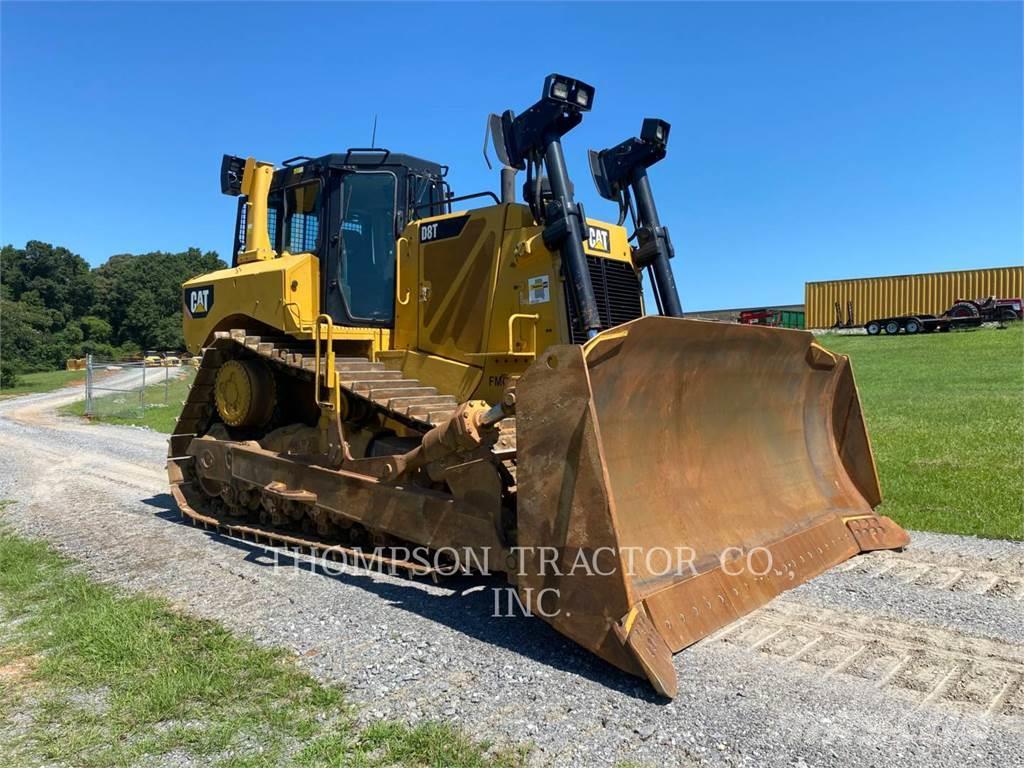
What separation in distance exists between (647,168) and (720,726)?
460 cm

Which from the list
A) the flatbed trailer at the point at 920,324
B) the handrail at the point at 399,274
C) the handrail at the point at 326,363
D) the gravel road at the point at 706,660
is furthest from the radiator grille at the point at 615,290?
the flatbed trailer at the point at 920,324

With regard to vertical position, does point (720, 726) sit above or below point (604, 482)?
below

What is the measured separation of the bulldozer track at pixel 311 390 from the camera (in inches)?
214

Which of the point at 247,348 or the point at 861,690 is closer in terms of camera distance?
the point at 861,690

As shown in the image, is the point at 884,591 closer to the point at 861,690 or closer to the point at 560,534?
the point at 861,690

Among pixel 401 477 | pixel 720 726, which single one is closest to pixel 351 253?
pixel 401 477

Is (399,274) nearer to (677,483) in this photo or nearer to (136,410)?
(677,483)

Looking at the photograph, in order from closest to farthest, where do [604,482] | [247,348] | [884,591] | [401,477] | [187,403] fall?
[604,482] → [884,591] → [401,477] → [247,348] → [187,403]

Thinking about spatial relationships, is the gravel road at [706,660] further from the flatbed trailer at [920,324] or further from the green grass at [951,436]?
the flatbed trailer at [920,324]

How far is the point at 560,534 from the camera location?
3930 mm

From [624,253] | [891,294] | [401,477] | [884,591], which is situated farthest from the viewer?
[891,294]

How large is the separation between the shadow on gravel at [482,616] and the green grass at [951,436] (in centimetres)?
418

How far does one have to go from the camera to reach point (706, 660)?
3.88 metres

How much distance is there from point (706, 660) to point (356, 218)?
15.3ft
